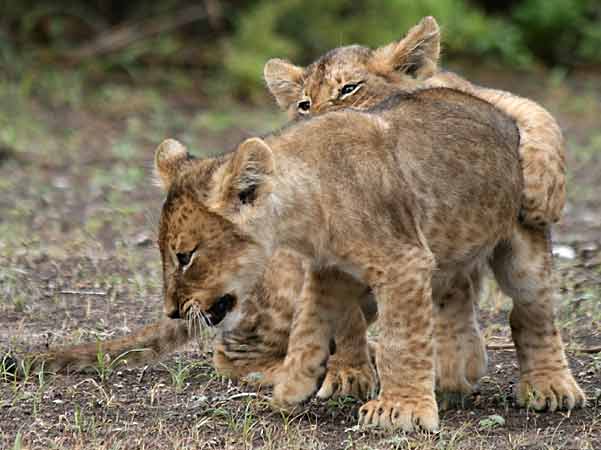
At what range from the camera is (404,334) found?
5.24 metres

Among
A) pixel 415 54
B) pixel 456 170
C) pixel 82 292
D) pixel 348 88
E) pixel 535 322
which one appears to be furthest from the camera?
pixel 82 292

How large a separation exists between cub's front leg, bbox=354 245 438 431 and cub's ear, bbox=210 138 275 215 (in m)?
0.48

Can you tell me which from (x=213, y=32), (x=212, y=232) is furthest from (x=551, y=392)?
(x=213, y=32)

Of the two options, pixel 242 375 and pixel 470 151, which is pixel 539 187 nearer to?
pixel 470 151

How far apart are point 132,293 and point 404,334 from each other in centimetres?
286

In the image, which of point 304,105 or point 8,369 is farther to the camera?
point 304,105

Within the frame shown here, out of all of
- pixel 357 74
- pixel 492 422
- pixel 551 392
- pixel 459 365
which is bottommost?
pixel 492 422

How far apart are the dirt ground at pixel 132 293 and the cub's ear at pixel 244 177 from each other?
91 cm

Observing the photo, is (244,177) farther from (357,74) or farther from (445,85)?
(445,85)

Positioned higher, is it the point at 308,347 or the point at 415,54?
the point at 415,54

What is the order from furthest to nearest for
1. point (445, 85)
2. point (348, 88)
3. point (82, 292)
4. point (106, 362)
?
1. point (82, 292)
2. point (445, 85)
3. point (348, 88)
4. point (106, 362)

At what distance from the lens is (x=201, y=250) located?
5.07m

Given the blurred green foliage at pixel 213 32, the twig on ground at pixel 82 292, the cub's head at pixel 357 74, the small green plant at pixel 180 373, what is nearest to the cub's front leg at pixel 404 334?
the small green plant at pixel 180 373

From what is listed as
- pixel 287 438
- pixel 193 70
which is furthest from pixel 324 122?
pixel 193 70
